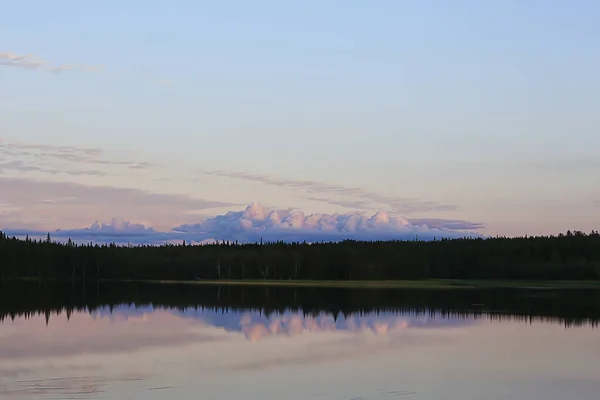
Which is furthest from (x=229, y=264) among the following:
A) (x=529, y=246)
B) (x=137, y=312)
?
(x=137, y=312)

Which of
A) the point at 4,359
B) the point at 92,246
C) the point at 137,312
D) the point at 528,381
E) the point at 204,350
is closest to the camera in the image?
the point at 528,381

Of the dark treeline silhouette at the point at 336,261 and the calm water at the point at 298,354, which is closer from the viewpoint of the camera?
the calm water at the point at 298,354

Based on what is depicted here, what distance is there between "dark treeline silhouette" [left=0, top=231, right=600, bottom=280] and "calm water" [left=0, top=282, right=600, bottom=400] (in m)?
77.4

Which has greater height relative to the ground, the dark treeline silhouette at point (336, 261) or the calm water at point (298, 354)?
the dark treeline silhouette at point (336, 261)

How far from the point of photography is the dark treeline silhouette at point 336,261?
427ft

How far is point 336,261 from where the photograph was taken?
13288 cm

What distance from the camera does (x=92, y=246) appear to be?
162750 mm

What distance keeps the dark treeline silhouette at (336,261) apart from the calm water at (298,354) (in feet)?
254

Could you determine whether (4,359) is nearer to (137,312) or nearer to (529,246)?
(137,312)

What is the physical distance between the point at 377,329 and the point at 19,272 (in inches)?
4381

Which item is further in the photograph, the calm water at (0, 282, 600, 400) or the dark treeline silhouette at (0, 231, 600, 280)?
the dark treeline silhouette at (0, 231, 600, 280)

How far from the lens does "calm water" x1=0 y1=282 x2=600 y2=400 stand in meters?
21.9

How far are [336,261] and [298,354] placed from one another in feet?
338

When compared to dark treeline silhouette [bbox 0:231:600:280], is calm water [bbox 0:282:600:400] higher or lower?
lower
